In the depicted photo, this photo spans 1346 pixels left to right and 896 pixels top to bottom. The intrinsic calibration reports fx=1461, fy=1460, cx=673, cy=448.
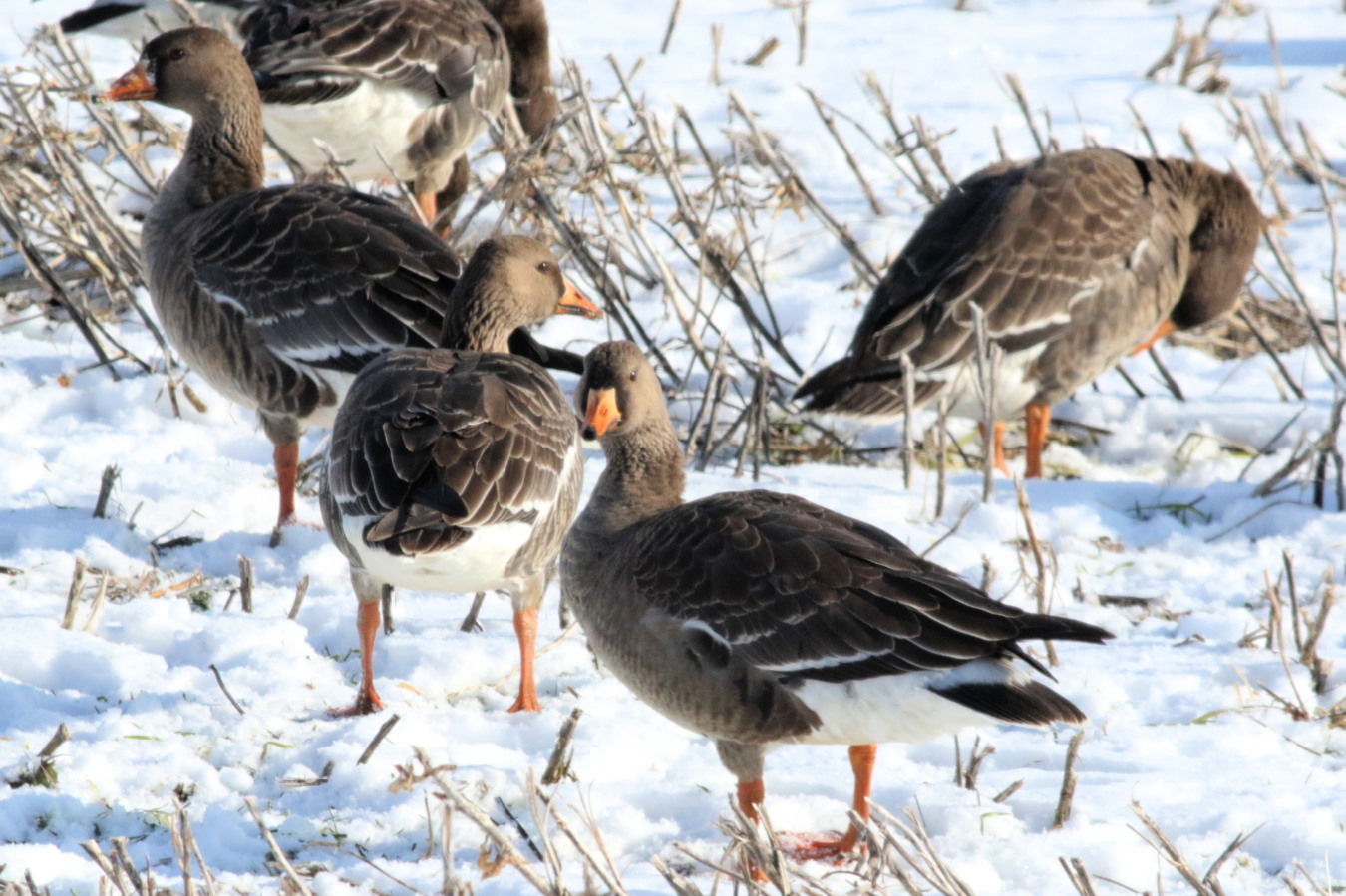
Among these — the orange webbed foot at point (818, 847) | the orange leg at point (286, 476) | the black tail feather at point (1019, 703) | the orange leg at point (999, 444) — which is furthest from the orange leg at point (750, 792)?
the orange leg at point (999, 444)

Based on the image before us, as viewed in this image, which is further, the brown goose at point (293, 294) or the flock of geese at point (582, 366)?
the brown goose at point (293, 294)

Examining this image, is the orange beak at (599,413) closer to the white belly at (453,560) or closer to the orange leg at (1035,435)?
the white belly at (453,560)

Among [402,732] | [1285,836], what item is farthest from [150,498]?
[1285,836]

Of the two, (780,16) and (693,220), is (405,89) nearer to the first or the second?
(693,220)

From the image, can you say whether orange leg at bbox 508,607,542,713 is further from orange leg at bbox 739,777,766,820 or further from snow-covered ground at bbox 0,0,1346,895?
orange leg at bbox 739,777,766,820

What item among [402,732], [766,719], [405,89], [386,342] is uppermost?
[405,89]

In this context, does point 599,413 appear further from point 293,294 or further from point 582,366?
point 293,294

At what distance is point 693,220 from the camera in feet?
22.8

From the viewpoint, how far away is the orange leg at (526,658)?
15.3ft

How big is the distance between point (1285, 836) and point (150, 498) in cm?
431

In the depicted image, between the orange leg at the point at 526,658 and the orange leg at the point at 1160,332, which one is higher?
the orange leg at the point at 1160,332

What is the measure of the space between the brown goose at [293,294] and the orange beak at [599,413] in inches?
56.5

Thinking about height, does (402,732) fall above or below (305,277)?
below

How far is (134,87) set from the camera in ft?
22.0
